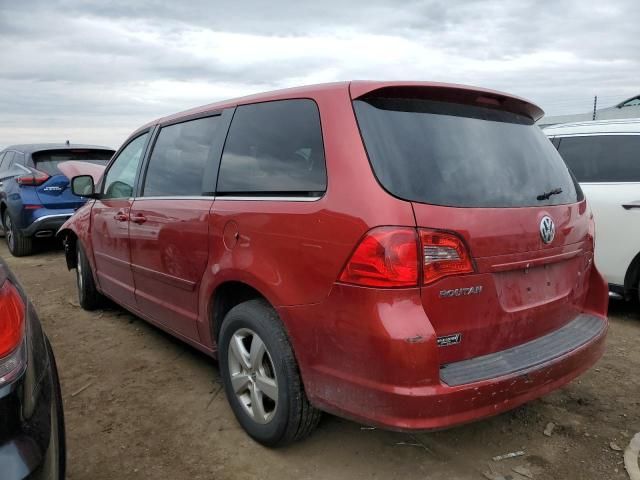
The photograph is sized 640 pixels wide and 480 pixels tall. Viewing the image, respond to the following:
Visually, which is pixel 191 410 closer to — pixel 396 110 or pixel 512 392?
pixel 512 392

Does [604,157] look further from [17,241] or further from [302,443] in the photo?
Result: [17,241]

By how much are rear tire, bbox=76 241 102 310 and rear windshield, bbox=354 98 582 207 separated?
346 centimetres

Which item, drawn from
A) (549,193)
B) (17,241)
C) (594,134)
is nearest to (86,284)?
(17,241)

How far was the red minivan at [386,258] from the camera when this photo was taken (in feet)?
6.47

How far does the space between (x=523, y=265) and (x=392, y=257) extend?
65 cm

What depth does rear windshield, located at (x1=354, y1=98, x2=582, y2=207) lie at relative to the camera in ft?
6.84

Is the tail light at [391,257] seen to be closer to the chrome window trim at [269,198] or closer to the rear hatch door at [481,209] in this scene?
the rear hatch door at [481,209]

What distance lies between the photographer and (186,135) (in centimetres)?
333

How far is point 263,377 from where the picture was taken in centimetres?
253

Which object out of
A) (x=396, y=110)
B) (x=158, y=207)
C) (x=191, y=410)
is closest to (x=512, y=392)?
(x=396, y=110)

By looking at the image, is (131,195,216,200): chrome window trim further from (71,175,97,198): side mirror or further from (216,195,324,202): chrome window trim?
(71,175,97,198): side mirror

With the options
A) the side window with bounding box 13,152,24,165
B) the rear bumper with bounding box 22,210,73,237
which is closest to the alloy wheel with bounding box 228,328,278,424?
the rear bumper with bounding box 22,210,73,237

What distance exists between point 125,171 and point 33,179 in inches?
167

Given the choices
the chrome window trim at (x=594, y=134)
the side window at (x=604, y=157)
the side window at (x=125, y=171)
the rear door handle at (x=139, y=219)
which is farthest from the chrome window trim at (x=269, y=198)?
the chrome window trim at (x=594, y=134)
